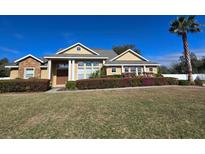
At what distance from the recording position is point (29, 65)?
1855 cm

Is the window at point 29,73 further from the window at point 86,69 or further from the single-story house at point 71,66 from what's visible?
the window at point 86,69

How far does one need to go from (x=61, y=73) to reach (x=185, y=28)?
19.7 metres

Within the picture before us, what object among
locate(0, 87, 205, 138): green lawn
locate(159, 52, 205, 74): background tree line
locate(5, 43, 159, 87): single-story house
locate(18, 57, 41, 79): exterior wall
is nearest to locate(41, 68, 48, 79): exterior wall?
locate(5, 43, 159, 87): single-story house

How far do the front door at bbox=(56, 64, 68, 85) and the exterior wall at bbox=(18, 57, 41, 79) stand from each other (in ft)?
8.71

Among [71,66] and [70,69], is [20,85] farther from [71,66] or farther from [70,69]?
[71,66]

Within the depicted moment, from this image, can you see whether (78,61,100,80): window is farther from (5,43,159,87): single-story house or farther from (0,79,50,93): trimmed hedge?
(0,79,50,93): trimmed hedge

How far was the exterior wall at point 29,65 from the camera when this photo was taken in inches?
722

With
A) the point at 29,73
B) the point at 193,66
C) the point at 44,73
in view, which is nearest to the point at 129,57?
the point at 44,73

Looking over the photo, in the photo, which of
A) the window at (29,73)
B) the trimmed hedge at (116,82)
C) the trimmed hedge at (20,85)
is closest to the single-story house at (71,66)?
the window at (29,73)

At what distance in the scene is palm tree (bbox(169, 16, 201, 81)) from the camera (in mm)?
18969
